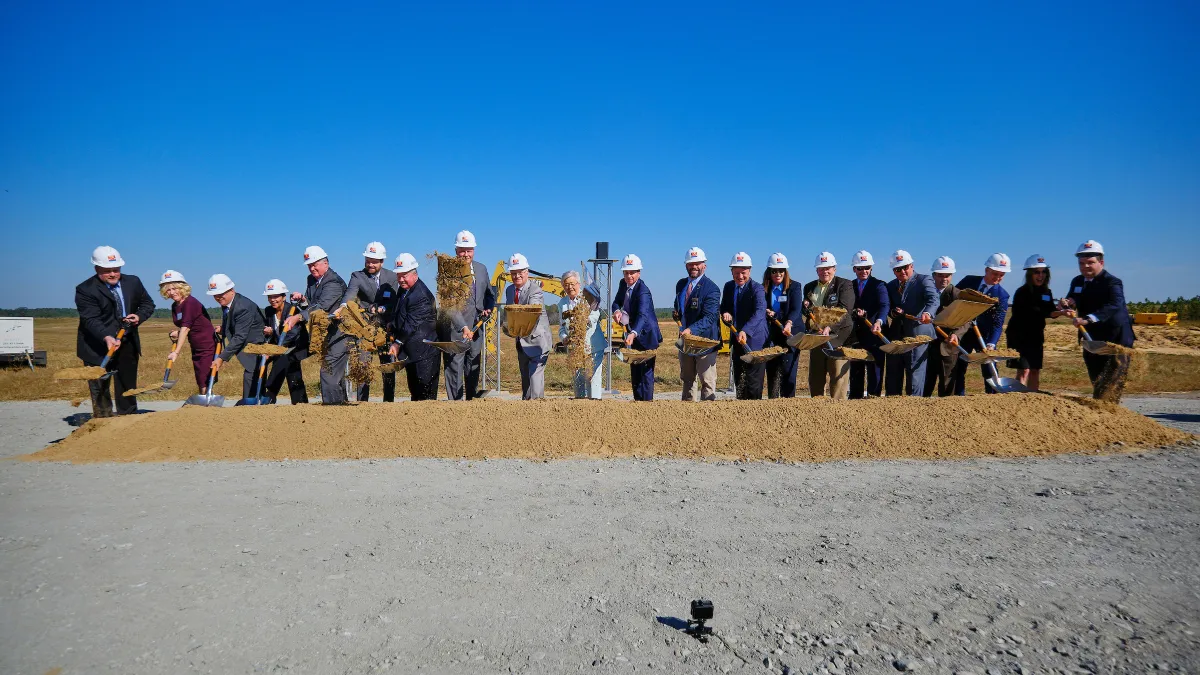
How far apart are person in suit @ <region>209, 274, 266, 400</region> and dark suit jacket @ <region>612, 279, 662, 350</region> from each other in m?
4.56

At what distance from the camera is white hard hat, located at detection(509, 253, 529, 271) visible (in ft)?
29.9

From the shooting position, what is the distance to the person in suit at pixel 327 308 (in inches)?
338

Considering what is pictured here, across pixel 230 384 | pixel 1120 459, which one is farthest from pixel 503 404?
pixel 230 384

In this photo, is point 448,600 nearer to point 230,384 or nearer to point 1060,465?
point 1060,465

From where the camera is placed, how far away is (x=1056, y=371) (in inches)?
686

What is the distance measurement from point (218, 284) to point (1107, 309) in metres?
10.4

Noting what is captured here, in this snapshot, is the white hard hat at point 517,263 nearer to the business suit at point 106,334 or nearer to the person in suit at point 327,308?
the person in suit at point 327,308

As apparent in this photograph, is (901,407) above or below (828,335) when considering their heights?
below

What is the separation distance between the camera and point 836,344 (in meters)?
8.95

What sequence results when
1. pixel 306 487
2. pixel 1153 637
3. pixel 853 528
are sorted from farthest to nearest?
pixel 306 487
pixel 853 528
pixel 1153 637

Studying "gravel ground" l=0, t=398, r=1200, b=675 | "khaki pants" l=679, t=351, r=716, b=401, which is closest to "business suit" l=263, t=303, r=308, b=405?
"gravel ground" l=0, t=398, r=1200, b=675

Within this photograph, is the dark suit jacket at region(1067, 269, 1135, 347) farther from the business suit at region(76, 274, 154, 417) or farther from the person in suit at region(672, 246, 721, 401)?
the business suit at region(76, 274, 154, 417)

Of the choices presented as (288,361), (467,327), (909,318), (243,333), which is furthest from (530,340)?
(909,318)

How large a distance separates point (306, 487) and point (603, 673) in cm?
373
